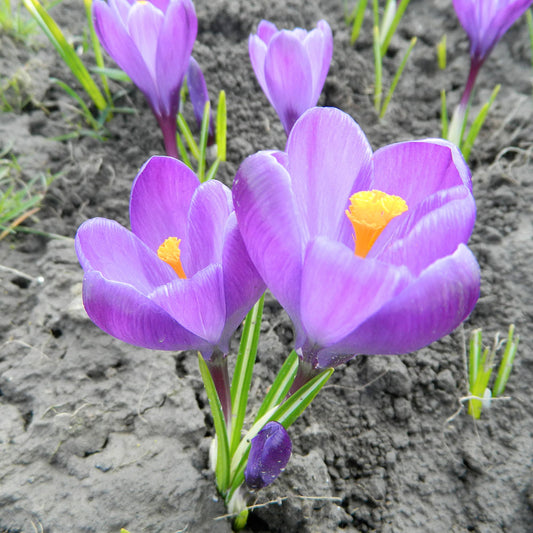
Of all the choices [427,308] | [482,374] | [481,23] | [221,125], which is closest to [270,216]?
[427,308]

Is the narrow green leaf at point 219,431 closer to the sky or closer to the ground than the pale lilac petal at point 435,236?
closer to the ground

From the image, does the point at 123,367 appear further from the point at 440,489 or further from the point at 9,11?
the point at 9,11

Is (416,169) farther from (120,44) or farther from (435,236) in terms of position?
(120,44)

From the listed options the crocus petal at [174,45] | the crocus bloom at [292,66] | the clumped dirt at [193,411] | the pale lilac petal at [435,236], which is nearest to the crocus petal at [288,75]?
the crocus bloom at [292,66]

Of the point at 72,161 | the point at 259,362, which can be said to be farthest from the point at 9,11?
the point at 259,362

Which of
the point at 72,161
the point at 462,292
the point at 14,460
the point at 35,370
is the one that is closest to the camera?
the point at 462,292

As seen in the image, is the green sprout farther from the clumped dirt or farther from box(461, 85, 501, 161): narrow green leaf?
box(461, 85, 501, 161): narrow green leaf

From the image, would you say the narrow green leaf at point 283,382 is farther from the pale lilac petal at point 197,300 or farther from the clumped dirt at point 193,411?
the pale lilac petal at point 197,300

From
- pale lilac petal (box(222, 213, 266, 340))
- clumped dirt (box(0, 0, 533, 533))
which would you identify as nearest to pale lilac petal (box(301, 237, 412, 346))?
pale lilac petal (box(222, 213, 266, 340))
